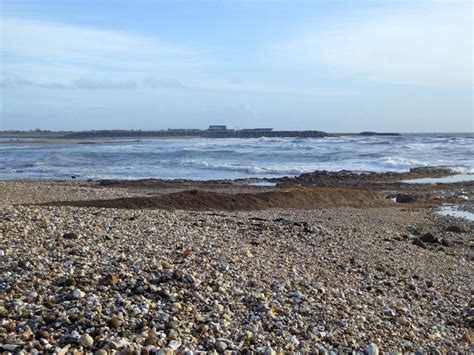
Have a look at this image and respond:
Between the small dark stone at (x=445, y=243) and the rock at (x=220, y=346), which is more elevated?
the rock at (x=220, y=346)

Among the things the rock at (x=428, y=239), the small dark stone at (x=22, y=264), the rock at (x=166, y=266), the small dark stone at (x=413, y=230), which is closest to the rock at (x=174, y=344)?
the rock at (x=166, y=266)

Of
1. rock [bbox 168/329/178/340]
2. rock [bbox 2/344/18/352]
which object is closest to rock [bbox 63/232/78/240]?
rock [bbox 168/329/178/340]

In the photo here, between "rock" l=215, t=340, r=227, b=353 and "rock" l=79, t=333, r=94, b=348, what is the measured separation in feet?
3.57

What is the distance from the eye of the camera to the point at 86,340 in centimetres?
464

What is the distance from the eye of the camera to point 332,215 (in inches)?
638

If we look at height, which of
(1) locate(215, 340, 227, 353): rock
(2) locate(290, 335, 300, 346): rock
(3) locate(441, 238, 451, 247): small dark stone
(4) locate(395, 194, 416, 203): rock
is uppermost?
(1) locate(215, 340, 227, 353): rock

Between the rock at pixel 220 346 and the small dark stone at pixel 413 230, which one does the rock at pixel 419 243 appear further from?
the rock at pixel 220 346

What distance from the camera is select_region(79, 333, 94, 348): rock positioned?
15.1 ft

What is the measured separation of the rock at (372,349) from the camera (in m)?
5.45

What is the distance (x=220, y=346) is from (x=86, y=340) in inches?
45.8

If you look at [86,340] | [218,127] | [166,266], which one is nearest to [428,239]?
[166,266]

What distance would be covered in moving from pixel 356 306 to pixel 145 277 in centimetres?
250

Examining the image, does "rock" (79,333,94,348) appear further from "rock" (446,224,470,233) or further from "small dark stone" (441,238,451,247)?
"rock" (446,224,470,233)

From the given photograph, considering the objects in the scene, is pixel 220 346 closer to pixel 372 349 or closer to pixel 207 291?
pixel 207 291
